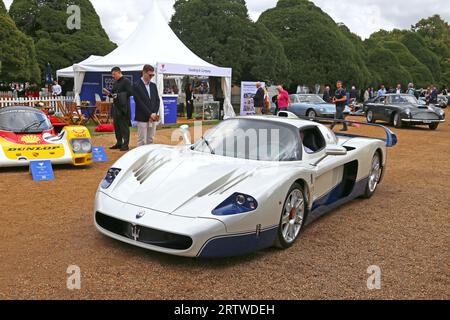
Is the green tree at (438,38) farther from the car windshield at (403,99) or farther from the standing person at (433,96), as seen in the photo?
the car windshield at (403,99)

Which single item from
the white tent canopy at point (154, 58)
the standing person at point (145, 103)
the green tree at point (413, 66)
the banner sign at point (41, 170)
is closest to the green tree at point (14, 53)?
the white tent canopy at point (154, 58)

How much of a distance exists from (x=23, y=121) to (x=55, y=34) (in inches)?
890

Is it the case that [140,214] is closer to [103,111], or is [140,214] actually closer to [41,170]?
[41,170]

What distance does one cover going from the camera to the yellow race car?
753 cm

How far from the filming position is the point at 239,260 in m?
3.96

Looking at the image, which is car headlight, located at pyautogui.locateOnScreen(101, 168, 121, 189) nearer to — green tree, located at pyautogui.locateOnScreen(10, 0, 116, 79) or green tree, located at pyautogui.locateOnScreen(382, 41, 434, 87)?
green tree, located at pyautogui.locateOnScreen(10, 0, 116, 79)

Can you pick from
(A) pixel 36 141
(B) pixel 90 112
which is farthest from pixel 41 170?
(B) pixel 90 112

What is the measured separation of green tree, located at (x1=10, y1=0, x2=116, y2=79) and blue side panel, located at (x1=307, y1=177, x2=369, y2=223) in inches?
990

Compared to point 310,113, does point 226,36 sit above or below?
above

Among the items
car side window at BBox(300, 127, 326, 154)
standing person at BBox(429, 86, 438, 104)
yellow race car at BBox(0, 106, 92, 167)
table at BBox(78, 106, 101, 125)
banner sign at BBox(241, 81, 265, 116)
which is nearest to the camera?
car side window at BBox(300, 127, 326, 154)

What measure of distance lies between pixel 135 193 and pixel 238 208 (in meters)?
0.96

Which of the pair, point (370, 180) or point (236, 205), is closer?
point (236, 205)

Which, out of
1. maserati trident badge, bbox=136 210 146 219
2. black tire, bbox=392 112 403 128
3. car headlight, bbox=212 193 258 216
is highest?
car headlight, bbox=212 193 258 216

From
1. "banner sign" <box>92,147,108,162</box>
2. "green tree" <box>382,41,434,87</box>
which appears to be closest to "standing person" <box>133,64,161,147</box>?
"banner sign" <box>92,147,108,162</box>
